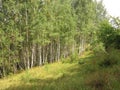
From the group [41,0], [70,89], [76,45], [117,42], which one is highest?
[41,0]

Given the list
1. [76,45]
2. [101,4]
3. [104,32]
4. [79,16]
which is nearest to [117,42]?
[104,32]

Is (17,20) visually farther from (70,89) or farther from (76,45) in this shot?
(76,45)

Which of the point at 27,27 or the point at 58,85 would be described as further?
the point at 27,27

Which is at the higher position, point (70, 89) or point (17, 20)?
point (17, 20)

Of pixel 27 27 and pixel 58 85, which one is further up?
pixel 27 27

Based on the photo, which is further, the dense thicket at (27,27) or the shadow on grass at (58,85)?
the dense thicket at (27,27)

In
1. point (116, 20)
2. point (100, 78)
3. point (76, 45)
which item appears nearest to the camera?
point (100, 78)

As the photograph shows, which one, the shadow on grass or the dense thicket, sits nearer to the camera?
the shadow on grass

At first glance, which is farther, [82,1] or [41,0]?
[82,1]

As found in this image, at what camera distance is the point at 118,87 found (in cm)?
679

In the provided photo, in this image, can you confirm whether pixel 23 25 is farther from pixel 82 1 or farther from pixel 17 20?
pixel 82 1

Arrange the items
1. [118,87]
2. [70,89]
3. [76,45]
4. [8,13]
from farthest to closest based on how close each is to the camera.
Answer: [76,45]
[8,13]
[70,89]
[118,87]

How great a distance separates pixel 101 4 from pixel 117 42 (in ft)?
239

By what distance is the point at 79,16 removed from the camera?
57656mm
